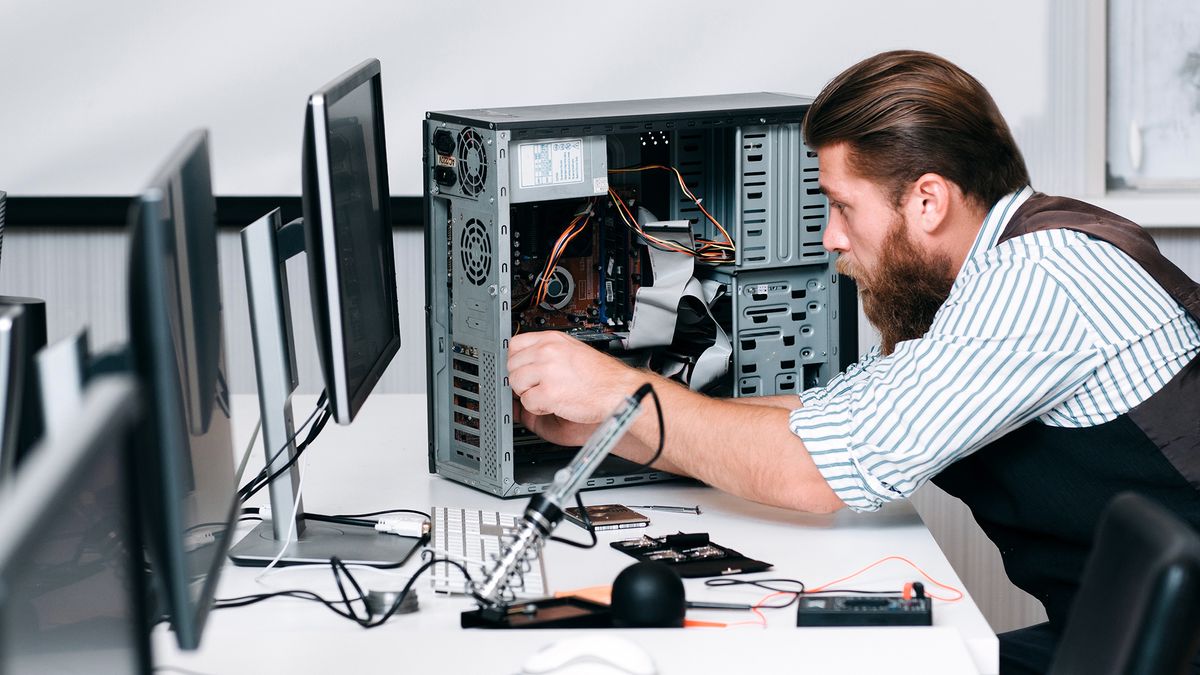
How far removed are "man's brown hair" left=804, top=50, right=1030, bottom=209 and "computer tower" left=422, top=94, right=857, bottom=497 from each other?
6.3 inches

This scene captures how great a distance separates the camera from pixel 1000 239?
1.49 metres

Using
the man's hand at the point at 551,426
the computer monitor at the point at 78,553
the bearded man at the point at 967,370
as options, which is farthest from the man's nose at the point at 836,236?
the computer monitor at the point at 78,553

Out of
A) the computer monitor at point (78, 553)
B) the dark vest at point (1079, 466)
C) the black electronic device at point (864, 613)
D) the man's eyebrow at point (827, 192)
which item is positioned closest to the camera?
the computer monitor at point (78, 553)

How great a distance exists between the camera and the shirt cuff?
1.38 metres

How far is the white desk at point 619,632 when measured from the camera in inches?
41.0

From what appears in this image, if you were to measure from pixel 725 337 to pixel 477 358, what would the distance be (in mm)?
336

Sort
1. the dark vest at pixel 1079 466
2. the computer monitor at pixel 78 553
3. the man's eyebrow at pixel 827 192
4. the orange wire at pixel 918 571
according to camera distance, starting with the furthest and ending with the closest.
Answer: the man's eyebrow at pixel 827 192 < the dark vest at pixel 1079 466 < the orange wire at pixel 918 571 < the computer monitor at pixel 78 553

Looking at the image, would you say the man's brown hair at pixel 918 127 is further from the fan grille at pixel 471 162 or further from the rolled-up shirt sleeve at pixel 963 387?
the fan grille at pixel 471 162

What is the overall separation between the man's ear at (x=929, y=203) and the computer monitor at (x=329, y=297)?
63 cm

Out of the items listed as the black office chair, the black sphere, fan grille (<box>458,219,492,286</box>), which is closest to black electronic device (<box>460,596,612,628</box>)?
the black sphere

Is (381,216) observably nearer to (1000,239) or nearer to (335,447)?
(335,447)

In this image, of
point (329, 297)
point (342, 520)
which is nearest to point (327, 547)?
point (342, 520)

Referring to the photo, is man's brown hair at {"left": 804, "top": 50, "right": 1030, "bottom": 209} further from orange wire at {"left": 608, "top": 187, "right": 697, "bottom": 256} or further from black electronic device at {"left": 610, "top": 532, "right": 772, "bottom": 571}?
black electronic device at {"left": 610, "top": 532, "right": 772, "bottom": 571}

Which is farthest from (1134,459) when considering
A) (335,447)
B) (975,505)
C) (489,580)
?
(335,447)
